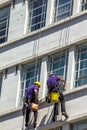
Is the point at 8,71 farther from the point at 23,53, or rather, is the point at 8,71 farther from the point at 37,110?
the point at 37,110

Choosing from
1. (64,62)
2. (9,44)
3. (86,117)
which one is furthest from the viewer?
(9,44)

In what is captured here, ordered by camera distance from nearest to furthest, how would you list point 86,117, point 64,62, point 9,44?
point 86,117 < point 64,62 < point 9,44

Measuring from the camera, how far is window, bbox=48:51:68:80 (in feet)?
106

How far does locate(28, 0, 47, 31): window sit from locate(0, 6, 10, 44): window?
1.28 m

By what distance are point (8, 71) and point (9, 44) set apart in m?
1.13

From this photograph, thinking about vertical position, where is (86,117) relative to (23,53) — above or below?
below

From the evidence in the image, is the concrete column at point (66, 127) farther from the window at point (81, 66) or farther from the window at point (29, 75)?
the window at point (29, 75)

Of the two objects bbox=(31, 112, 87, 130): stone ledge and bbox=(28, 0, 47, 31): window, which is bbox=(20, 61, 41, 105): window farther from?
bbox=(31, 112, 87, 130): stone ledge

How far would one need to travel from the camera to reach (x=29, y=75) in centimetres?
3362

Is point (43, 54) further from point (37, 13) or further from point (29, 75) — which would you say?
point (37, 13)

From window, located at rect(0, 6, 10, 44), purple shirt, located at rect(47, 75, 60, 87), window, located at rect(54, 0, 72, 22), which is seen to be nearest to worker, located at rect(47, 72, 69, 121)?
purple shirt, located at rect(47, 75, 60, 87)

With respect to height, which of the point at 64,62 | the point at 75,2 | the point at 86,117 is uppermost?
the point at 75,2

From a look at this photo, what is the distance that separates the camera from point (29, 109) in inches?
1259

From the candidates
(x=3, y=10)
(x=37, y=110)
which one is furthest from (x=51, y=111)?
(x=3, y=10)
